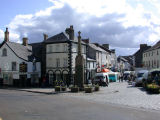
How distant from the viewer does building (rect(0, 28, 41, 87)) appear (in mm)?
41375

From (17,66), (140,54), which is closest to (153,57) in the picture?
(140,54)

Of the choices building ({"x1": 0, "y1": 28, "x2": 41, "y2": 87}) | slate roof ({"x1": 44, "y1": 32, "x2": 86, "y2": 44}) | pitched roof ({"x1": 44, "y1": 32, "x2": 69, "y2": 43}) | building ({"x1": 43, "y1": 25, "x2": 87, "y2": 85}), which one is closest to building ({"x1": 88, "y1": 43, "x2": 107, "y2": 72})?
building ({"x1": 43, "y1": 25, "x2": 87, "y2": 85})

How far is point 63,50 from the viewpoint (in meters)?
41.2

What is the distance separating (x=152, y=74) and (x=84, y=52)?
1694cm

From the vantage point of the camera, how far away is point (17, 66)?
42.0 meters

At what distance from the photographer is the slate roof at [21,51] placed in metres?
42.5

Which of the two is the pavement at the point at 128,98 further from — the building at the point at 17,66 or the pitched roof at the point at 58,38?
the building at the point at 17,66

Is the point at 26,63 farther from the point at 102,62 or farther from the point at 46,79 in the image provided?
the point at 102,62

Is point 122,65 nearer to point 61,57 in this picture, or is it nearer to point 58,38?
point 58,38

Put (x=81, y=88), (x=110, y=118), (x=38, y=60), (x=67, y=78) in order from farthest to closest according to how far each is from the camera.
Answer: (x=38, y=60) → (x=67, y=78) → (x=81, y=88) → (x=110, y=118)

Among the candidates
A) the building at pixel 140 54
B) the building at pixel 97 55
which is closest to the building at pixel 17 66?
the building at pixel 97 55

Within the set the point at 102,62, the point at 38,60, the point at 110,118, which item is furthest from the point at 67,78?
the point at 110,118

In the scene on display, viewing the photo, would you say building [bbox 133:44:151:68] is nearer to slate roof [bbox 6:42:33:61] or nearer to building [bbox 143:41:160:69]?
building [bbox 143:41:160:69]

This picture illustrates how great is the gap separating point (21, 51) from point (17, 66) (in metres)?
3.42
